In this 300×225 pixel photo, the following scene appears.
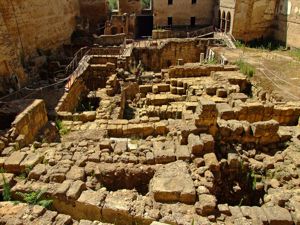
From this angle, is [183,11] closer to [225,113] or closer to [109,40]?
[109,40]

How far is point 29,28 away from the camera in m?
15.9

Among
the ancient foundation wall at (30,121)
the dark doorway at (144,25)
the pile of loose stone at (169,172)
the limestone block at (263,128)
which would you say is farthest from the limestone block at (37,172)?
the dark doorway at (144,25)

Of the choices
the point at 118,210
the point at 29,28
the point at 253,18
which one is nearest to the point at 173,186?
the point at 118,210

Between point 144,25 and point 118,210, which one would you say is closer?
point 118,210

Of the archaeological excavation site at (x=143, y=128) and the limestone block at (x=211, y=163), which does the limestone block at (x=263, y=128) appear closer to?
the archaeological excavation site at (x=143, y=128)

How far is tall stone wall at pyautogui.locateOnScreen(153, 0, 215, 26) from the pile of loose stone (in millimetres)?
18497

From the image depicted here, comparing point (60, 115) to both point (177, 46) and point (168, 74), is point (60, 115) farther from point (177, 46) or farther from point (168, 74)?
point (177, 46)

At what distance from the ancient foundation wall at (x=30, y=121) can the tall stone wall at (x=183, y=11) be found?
19101 millimetres

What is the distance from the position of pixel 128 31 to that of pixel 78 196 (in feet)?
68.5

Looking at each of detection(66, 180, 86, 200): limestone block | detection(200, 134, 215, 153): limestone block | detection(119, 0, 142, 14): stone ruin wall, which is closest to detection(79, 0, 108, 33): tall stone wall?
detection(119, 0, 142, 14): stone ruin wall

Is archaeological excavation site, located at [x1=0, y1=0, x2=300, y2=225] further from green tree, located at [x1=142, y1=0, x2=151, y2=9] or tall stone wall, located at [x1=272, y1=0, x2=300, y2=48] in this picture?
green tree, located at [x1=142, y1=0, x2=151, y2=9]

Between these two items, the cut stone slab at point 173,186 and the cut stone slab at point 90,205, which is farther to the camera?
the cut stone slab at point 173,186

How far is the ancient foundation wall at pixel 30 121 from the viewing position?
314 inches

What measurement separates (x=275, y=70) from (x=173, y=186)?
1267 centimetres
